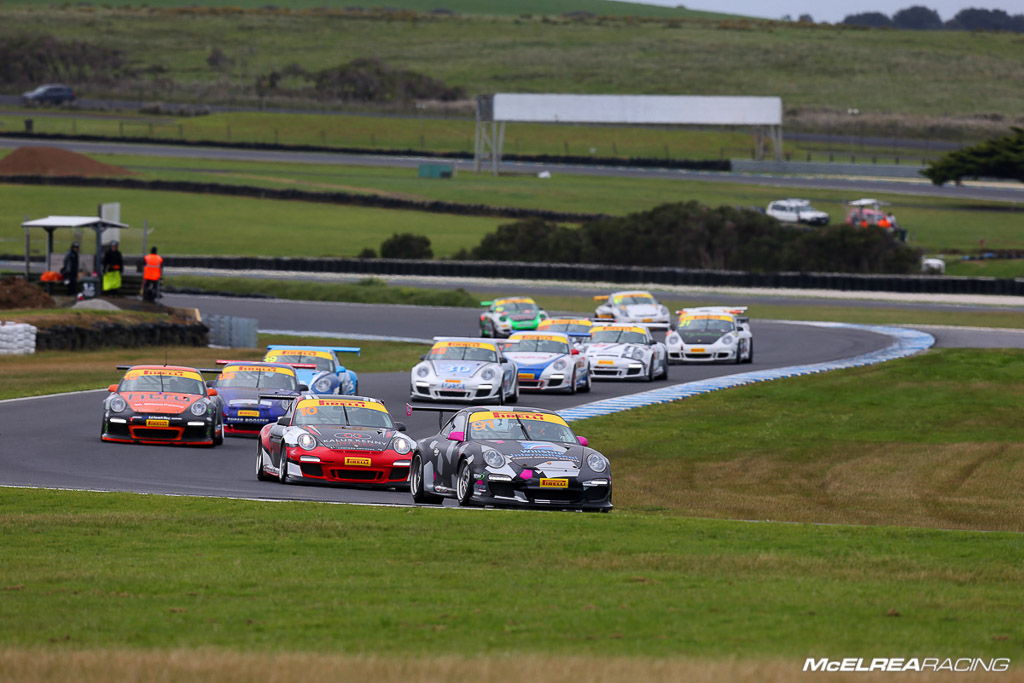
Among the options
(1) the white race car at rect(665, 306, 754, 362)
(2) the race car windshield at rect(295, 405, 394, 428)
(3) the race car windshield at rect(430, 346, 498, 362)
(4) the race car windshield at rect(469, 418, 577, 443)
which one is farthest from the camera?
(1) the white race car at rect(665, 306, 754, 362)

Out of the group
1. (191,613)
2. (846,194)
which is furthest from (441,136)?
(191,613)

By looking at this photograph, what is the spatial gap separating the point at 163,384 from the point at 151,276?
18553 millimetres

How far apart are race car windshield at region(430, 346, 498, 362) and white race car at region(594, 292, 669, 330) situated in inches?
619

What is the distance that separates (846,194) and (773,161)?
12520 mm

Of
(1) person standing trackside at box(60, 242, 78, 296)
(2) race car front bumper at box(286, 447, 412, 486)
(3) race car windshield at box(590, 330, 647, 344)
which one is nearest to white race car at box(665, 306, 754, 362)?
(3) race car windshield at box(590, 330, 647, 344)

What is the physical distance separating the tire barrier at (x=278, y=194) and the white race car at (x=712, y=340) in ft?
122

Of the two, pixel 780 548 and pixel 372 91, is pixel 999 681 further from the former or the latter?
pixel 372 91

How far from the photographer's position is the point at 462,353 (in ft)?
94.7

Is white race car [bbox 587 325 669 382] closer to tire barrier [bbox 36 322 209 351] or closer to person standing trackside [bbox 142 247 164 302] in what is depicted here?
tire barrier [bbox 36 322 209 351]

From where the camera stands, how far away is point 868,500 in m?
18.8

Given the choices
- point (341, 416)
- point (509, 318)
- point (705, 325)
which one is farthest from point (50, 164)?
point (341, 416)

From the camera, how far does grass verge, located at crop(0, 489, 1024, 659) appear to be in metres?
9.33

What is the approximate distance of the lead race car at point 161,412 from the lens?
22062 millimetres

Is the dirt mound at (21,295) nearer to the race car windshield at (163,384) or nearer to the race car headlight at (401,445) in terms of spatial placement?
the race car windshield at (163,384)
